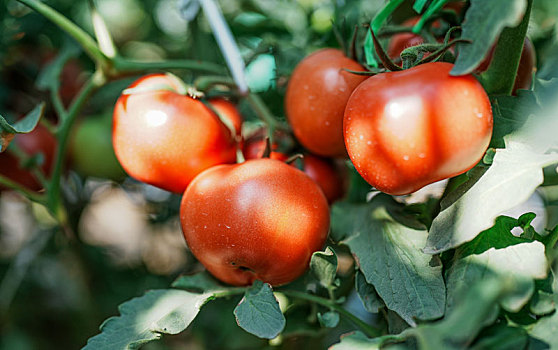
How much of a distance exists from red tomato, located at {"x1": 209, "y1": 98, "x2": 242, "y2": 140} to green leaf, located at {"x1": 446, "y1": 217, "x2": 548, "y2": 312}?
288mm

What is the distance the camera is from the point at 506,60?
1.32ft

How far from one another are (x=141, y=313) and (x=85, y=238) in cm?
61

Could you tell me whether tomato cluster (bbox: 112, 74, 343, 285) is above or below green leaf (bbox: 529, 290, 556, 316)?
above

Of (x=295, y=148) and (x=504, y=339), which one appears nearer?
(x=504, y=339)

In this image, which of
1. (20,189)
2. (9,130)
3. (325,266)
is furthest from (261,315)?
(20,189)

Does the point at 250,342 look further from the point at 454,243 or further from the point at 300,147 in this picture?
the point at 454,243

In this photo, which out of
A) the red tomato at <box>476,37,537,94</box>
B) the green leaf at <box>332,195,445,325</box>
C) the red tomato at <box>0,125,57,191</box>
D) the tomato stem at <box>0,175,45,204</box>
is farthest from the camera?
the red tomato at <box>0,125,57,191</box>

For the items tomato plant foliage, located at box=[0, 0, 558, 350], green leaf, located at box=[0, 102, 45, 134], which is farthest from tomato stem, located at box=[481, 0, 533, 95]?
green leaf, located at box=[0, 102, 45, 134]

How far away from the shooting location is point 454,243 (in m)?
0.33

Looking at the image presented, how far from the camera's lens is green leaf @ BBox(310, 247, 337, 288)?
406 mm

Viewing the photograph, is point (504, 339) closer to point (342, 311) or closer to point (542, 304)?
point (542, 304)

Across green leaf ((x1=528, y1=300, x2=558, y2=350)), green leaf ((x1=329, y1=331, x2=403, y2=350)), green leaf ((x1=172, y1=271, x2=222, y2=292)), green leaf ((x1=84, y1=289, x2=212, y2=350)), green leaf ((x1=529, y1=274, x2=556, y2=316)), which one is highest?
Answer: green leaf ((x1=529, y1=274, x2=556, y2=316))

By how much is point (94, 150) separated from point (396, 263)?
54 cm

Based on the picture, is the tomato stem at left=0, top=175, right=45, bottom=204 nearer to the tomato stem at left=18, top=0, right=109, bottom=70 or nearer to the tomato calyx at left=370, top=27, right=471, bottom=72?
the tomato stem at left=18, top=0, right=109, bottom=70
